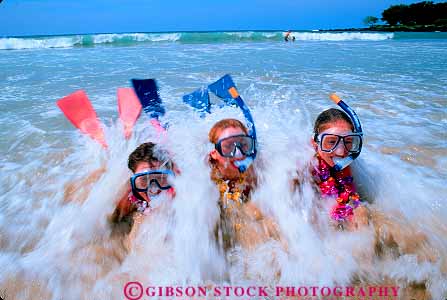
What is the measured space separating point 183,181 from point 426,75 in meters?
8.30

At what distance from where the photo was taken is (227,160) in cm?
277

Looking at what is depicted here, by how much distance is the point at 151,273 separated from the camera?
7.16 ft

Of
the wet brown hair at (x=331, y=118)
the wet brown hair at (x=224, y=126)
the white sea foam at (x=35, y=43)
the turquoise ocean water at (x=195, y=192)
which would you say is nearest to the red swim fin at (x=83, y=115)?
the turquoise ocean water at (x=195, y=192)

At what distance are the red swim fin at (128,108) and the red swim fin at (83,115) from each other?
319 mm

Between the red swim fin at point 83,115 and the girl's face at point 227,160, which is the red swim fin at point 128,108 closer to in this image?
the red swim fin at point 83,115

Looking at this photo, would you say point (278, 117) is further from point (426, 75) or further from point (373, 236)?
point (426, 75)

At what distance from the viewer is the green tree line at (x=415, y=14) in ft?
192

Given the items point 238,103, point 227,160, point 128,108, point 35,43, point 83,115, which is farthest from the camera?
point 35,43

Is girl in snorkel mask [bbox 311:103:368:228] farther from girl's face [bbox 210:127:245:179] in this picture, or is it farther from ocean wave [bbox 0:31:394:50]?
ocean wave [bbox 0:31:394:50]

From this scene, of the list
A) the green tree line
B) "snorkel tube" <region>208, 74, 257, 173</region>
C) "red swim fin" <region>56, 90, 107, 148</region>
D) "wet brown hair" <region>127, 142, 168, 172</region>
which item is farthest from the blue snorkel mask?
the green tree line

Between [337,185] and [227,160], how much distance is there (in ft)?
3.17

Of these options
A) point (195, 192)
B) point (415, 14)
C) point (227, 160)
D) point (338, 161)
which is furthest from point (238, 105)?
point (415, 14)

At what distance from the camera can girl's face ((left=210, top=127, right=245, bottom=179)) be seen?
2723 millimetres

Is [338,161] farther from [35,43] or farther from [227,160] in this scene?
[35,43]
